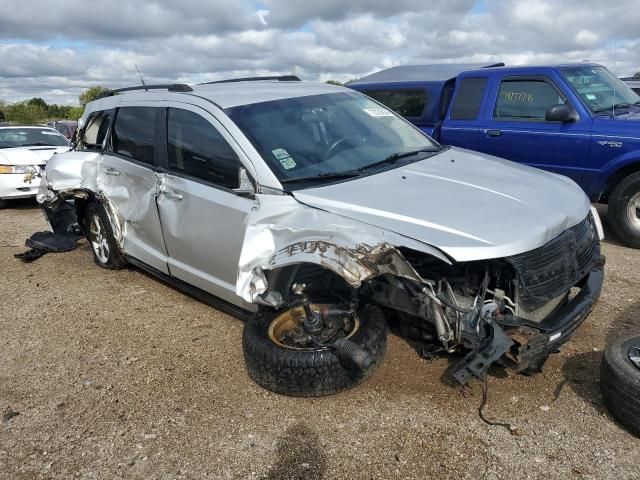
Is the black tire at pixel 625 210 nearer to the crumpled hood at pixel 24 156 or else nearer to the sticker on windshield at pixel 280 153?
the sticker on windshield at pixel 280 153

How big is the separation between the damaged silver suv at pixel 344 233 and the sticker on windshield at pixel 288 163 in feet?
0.04

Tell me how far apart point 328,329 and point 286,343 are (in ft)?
0.90

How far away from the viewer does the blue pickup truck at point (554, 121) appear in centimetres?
562

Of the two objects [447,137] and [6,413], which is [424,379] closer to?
[6,413]

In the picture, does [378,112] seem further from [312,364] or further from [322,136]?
[312,364]

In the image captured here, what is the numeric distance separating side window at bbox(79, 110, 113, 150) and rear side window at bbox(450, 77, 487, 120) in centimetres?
411

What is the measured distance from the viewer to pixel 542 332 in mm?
2732

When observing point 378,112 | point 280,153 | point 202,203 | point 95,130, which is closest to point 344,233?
point 280,153

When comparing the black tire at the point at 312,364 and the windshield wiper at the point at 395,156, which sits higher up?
the windshield wiper at the point at 395,156

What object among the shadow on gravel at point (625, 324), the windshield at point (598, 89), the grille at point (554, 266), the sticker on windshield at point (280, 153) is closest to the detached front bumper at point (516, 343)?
the grille at point (554, 266)

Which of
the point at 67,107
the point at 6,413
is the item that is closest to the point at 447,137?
the point at 6,413

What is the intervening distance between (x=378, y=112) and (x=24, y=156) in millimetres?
7795

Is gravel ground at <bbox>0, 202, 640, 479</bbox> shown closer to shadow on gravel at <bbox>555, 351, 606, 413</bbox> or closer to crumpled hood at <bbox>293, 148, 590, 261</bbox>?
shadow on gravel at <bbox>555, 351, 606, 413</bbox>

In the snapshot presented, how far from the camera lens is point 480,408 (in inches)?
112
